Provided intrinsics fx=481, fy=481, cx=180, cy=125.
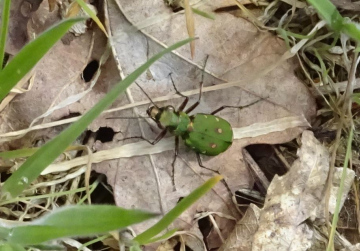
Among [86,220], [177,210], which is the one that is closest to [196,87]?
[177,210]

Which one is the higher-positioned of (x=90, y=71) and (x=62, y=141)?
(x=62, y=141)

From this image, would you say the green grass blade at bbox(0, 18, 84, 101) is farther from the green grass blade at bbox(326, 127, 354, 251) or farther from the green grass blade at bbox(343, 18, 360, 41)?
the green grass blade at bbox(326, 127, 354, 251)

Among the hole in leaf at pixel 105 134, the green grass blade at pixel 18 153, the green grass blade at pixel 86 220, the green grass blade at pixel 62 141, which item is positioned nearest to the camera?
the green grass blade at pixel 86 220

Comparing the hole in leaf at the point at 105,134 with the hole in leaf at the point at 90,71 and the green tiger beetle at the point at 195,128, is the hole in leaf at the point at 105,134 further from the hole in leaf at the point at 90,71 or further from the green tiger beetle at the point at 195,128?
the hole in leaf at the point at 90,71

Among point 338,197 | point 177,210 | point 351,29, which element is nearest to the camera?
point 177,210

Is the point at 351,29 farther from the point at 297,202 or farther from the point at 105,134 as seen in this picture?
the point at 105,134

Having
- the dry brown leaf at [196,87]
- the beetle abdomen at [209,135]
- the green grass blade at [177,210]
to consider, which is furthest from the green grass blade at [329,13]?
the green grass blade at [177,210]

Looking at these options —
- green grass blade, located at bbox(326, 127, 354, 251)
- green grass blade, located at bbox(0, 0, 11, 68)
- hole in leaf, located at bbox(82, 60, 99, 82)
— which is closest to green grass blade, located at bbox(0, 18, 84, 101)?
green grass blade, located at bbox(0, 0, 11, 68)
